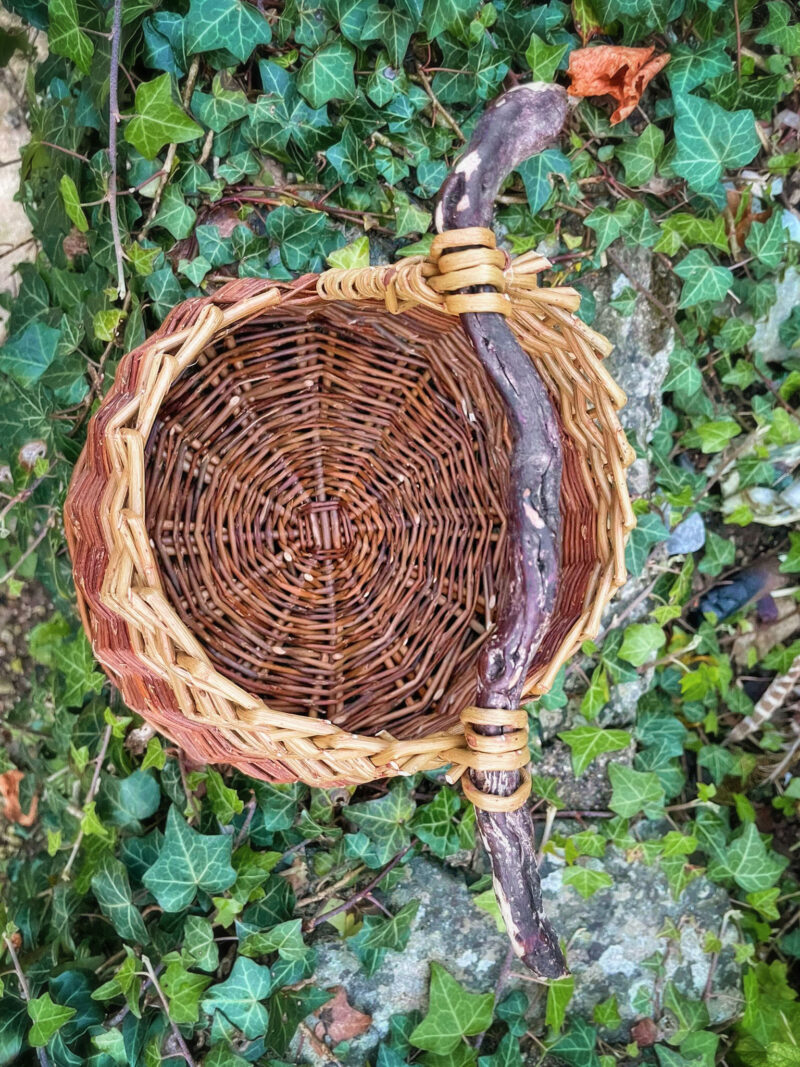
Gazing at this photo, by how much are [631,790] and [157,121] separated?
115 cm

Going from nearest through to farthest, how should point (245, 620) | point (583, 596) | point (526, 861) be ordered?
point (526, 861)
point (583, 596)
point (245, 620)

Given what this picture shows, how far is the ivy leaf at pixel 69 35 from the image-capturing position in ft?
3.20

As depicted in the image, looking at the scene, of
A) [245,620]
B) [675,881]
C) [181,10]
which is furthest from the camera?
[675,881]

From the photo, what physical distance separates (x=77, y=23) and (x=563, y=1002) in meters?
1.45

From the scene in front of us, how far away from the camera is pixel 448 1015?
44.0 inches

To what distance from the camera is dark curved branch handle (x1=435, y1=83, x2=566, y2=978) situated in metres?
0.76

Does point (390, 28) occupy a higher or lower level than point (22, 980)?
higher

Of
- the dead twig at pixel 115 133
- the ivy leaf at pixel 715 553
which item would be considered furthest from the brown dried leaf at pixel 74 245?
the ivy leaf at pixel 715 553

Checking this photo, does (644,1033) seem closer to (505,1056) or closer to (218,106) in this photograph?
(505,1056)

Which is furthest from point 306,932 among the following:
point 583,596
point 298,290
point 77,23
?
point 77,23

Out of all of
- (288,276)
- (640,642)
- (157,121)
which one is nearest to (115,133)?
(157,121)

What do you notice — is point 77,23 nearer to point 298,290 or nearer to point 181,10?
point 181,10

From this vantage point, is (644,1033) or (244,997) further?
(644,1033)

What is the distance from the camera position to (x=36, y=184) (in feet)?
3.85
